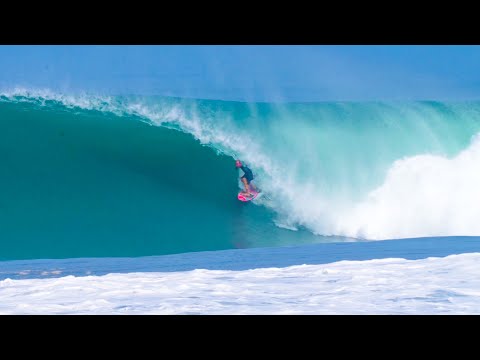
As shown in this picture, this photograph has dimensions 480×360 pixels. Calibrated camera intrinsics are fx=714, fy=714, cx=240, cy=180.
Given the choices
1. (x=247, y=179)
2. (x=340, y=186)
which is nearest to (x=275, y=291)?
(x=247, y=179)

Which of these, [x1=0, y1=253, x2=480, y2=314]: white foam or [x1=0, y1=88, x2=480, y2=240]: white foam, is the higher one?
[x1=0, y1=88, x2=480, y2=240]: white foam

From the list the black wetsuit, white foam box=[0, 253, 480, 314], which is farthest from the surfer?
white foam box=[0, 253, 480, 314]

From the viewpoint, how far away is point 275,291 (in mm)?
6016

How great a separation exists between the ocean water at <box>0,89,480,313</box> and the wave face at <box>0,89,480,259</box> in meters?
0.01

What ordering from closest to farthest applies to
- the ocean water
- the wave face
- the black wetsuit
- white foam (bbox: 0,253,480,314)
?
white foam (bbox: 0,253,480,314) < the ocean water < the wave face < the black wetsuit

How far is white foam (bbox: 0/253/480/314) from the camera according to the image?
5656 millimetres

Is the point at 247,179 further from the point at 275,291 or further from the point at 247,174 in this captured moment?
the point at 275,291

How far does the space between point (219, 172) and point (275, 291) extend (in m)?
1.85

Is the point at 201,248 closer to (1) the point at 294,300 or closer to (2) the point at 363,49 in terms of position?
(1) the point at 294,300

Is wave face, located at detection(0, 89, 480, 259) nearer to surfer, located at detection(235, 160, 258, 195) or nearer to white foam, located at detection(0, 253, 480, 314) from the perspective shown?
surfer, located at detection(235, 160, 258, 195)

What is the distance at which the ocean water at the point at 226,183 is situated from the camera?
6969 millimetres

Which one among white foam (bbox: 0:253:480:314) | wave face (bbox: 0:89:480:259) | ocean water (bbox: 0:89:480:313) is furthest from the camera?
wave face (bbox: 0:89:480:259)

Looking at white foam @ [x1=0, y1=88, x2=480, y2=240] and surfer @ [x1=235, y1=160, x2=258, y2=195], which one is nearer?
white foam @ [x1=0, y1=88, x2=480, y2=240]

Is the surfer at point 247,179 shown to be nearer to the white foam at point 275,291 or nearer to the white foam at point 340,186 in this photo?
the white foam at point 340,186
